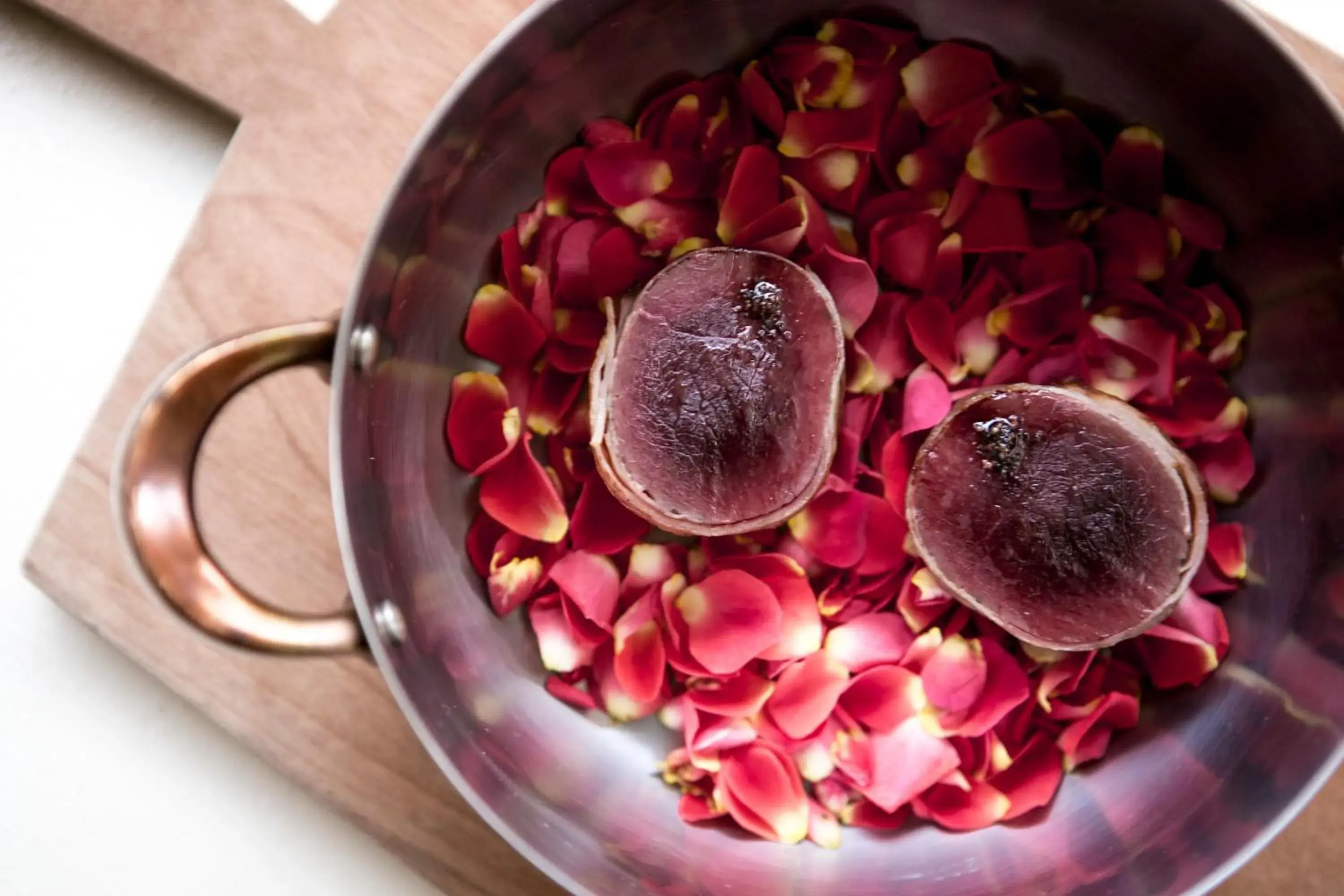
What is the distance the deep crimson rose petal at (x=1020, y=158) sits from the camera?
0.97 metres

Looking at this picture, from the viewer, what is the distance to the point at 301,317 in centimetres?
95

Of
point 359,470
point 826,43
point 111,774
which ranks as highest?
point 826,43

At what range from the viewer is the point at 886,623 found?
1.00 m

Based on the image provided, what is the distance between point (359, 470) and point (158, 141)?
568 mm

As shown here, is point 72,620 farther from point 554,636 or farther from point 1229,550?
point 1229,550

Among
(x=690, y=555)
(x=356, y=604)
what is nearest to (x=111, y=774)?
(x=356, y=604)

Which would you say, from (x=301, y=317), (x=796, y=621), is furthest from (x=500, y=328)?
(x=796, y=621)

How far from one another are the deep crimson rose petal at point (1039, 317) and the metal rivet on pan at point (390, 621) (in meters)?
0.64

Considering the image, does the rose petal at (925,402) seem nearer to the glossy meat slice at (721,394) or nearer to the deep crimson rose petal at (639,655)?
the glossy meat slice at (721,394)

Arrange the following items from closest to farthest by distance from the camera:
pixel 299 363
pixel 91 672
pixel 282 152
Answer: pixel 299 363, pixel 282 152, pixel 91 672

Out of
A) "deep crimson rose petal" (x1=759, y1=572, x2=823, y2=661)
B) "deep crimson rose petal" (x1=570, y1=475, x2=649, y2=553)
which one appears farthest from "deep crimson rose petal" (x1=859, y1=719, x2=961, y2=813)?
"deep crimson rose petal" (x1=570, y1=475, x2=649, y2=553)

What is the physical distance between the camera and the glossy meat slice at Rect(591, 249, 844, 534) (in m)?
0.97

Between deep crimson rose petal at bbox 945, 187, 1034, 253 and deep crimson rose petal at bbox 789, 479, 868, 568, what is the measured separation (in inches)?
11.3

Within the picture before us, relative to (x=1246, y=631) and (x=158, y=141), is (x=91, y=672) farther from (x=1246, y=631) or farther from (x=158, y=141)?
(x=1246, y=631)
